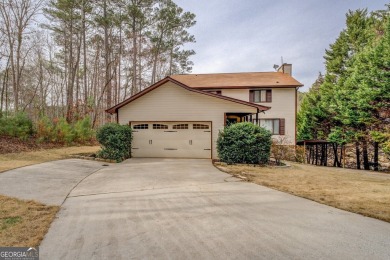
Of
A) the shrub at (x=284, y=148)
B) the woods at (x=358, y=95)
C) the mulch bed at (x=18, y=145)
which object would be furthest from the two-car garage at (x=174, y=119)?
the woods at (x=358, y=95)

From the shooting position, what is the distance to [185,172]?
28.6ft

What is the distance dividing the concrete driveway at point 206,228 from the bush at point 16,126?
10.8m

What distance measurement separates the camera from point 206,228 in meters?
3.63

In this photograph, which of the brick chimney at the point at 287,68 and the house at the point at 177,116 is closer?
the house at the point at 177,116

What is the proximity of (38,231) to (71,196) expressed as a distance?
212 cm

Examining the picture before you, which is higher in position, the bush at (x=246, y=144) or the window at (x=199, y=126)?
the window at (x=199, y=126)

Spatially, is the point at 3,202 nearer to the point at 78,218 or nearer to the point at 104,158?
the point at 78,218

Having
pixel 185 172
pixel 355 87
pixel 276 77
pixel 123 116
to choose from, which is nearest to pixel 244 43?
pixel 276 77

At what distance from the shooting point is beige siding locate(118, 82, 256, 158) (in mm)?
13023

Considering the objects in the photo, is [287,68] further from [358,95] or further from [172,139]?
[172,139]

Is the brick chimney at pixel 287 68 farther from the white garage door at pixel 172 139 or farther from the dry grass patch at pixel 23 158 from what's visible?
the dry grass patch at pixel 23 158

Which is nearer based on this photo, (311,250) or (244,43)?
(311,250)

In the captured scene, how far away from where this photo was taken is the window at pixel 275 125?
61.8ft

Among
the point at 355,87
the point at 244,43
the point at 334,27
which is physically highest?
the point at 334,27
